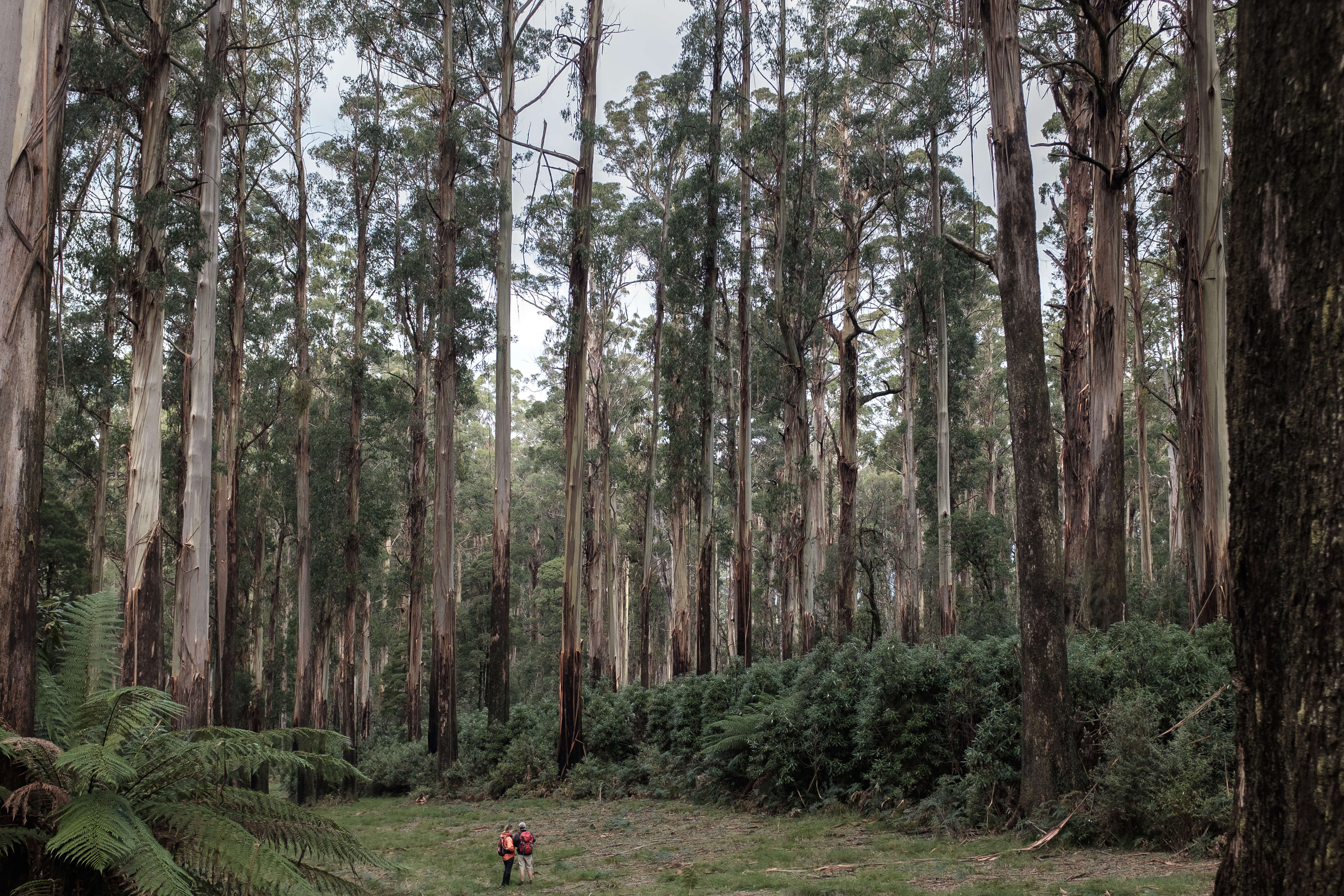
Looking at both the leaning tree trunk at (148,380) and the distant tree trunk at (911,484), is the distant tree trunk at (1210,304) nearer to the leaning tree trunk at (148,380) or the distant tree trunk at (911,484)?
the leaning tree trunk at (148,380)

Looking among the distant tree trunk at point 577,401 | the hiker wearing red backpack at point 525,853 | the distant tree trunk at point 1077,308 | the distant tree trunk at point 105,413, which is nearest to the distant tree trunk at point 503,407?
the distant tree trunk at point 577,401

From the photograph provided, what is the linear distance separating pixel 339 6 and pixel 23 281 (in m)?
20.9

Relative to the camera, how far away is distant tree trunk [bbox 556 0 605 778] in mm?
14867

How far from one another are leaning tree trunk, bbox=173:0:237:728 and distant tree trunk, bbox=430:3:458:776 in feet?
17.6

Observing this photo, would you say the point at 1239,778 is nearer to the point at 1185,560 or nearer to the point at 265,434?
the point at 1185,560

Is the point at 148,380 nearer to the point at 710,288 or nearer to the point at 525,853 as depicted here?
the point at 525,853

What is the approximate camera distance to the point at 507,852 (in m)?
7.31

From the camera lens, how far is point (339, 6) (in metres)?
21.2

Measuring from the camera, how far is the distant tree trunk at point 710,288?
1820cm

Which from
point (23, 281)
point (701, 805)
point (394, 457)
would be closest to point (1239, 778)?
point (23, 281)

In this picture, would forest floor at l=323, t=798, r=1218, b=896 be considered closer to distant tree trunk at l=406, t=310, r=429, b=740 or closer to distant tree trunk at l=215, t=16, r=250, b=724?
distant tree trunk at l=215, t=16, r=250, b=724

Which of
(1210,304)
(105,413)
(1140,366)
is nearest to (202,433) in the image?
(105,413)

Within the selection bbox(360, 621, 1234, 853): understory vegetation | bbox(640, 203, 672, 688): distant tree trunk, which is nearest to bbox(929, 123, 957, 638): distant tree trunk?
bbox(640, 203, 672, 688): distant tree trunk

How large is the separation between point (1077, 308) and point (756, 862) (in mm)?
13540
